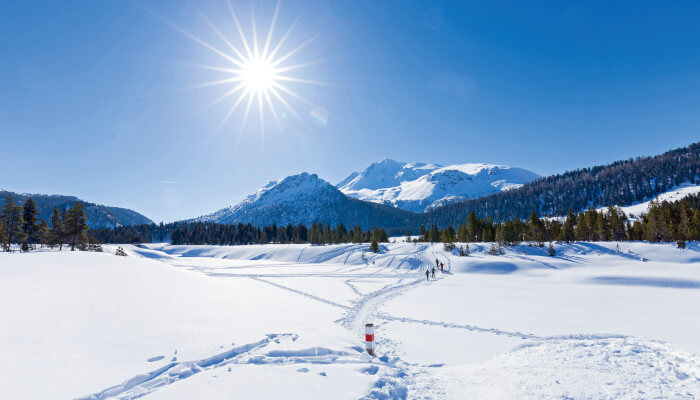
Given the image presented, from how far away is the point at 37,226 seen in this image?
44.0 meters

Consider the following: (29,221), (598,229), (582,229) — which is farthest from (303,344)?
(598,229)

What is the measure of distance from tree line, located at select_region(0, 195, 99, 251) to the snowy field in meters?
36.6

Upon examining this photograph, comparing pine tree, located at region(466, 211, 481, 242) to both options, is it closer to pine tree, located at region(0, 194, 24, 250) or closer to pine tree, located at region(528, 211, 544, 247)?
pine tree, located at region(528, 211, 544, 247)

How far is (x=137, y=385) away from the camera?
17.2 feet

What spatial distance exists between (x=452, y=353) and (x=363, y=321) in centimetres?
502

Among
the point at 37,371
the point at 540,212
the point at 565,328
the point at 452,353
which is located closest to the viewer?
the point at 37,371

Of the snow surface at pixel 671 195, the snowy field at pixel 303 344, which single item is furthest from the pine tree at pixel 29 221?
the snow surface at pixel 671 195

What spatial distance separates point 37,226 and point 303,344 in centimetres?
5880

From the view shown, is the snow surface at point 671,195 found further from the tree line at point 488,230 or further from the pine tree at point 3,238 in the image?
the pine tree at point 3,238

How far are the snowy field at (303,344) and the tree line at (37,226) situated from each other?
36.6 m

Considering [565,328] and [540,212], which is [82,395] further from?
[540,212]

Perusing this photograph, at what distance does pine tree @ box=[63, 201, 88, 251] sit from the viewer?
44.2m

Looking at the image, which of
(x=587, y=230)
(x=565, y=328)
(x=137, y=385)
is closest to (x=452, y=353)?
(x=565, y=328)

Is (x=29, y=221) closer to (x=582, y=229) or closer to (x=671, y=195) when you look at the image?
(x=582, y=229)
